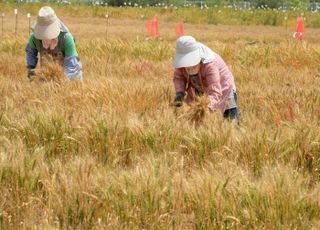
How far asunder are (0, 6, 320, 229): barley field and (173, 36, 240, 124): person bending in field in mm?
271

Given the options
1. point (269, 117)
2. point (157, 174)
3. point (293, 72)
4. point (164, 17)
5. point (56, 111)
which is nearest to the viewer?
point (157, 174)

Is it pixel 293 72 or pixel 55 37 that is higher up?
pixel 55 37

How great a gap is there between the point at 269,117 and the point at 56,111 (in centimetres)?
177

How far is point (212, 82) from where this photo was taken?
463 centimetres

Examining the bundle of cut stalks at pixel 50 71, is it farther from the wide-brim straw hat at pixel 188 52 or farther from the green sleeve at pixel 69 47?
the wide-brim straw hat at pixel 188 52

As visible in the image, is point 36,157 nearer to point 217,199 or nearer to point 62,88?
point 217,199

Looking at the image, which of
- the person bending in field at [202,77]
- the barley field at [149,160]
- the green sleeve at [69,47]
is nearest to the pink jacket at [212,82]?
the person bending in field at [202,77]

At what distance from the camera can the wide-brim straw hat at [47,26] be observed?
5.28 metres

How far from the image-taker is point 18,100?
5195mm

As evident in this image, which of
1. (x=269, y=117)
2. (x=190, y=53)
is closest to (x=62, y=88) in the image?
(x=190, y=53)

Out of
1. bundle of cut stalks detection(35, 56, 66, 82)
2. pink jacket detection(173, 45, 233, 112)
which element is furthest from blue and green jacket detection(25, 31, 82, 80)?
pink jacket detection(173, 45, 233, 112)

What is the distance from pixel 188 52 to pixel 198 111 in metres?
0.52

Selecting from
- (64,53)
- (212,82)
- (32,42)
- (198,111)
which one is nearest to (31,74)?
(32,42)

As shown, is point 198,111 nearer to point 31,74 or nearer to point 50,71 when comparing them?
point 50,71
